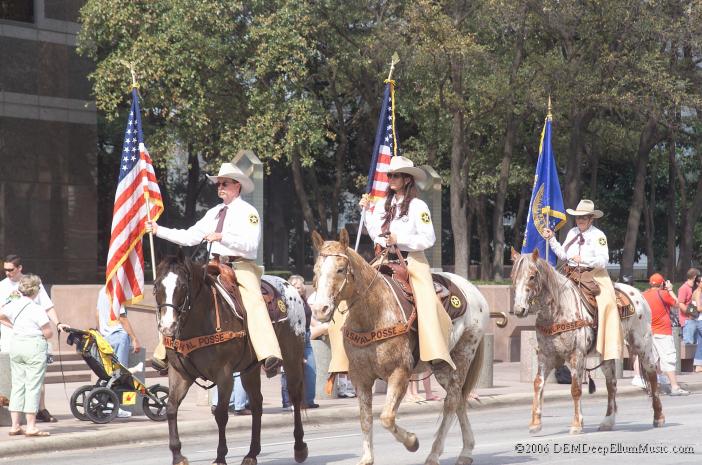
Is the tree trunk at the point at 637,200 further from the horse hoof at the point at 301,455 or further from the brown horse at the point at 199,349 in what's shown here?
the brown horse at the point at 199,349


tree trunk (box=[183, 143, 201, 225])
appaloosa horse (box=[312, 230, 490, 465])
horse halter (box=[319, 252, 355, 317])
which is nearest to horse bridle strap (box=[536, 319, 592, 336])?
appaloosa horse (box=[312, 230, 490, 465])

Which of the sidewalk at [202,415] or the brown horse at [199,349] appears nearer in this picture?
the brown horse at [199,349]

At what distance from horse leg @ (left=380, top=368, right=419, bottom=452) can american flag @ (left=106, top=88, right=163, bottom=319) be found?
6.75 m

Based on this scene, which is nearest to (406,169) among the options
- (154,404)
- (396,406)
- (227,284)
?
(227,284)

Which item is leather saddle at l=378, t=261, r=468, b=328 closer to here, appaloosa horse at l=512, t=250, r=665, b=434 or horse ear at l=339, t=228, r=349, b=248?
horse ear at l=339, t=228, r=349, b=248

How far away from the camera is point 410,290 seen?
11008mm

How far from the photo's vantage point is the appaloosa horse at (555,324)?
45.3 feet

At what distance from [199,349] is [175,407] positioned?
58cm

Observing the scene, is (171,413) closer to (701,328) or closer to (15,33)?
(701,328)

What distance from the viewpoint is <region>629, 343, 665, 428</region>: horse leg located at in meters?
15.1

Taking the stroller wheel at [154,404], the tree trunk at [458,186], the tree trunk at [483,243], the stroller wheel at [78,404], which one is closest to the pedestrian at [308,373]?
the stroller wheel at [154,404]

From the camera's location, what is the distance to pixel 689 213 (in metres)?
45.4

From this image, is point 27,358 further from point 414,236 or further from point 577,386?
point 577,386

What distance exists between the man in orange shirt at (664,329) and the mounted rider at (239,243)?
36.8 ft
